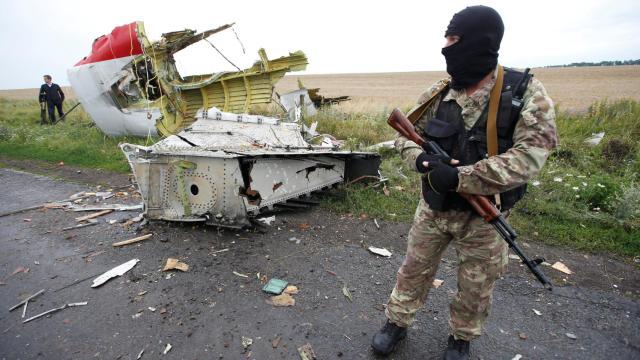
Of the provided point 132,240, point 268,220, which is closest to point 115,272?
point 132,240

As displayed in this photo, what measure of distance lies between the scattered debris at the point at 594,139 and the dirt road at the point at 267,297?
3.64 m

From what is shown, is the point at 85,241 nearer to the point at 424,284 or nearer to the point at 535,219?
the point at 424,284

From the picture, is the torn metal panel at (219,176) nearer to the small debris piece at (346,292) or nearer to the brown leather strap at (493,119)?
the small debris piece at (346,292)

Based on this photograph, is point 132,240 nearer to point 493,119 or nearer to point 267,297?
point 267,297

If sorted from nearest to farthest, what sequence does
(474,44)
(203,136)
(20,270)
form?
(474,44)
(20,270)
(203,136)

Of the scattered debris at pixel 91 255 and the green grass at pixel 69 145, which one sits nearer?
the scattered debris at pixel 91 255

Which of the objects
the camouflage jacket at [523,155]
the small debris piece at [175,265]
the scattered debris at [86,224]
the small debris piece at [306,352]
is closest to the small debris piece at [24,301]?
the small debris piece at [175,265]

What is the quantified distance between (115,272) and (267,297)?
1.63 meters

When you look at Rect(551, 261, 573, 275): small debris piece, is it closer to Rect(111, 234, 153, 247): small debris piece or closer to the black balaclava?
the black balaclava

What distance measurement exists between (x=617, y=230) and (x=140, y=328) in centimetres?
493

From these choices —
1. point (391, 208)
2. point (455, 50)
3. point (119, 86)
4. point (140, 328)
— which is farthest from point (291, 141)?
point (119, 86)

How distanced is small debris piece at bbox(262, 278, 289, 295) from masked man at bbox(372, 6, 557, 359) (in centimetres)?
104

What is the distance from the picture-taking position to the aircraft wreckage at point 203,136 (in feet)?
13.3

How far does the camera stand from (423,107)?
7.52 ft
